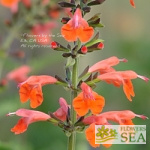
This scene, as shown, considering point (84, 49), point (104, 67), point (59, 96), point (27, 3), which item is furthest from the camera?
point (59, 96)

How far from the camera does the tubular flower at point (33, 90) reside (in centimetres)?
229

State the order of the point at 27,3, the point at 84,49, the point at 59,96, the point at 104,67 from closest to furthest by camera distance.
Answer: the point at 84,49 → the point at 104,67 → the point at 27,3 → the point at 59,96

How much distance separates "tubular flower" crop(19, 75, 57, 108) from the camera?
229 cm

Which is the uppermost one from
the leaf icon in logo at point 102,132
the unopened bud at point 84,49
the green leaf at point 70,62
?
the unopened bud at point 84,49

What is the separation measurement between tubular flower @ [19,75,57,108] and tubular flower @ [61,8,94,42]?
0.90ft

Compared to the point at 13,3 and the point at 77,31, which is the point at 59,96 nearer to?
the point at 13,3

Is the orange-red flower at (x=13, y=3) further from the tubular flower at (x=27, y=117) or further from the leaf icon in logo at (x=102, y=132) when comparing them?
the leaf icon in logo at (x=102, y=132)

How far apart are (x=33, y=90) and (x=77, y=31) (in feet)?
1.02

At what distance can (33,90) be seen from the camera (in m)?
2.34

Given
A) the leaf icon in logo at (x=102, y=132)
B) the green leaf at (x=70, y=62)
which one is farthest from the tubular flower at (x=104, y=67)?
the leaf icon in logo at (x=102, y=132)

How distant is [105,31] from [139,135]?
5.20 m

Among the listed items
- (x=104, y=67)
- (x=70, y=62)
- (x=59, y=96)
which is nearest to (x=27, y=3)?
(x=59, y=96)

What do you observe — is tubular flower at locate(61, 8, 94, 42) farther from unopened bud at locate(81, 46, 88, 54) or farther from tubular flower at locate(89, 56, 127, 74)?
tubular flower at locate(89, 56, 127, 74)

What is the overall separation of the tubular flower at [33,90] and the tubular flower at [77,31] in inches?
10.8
